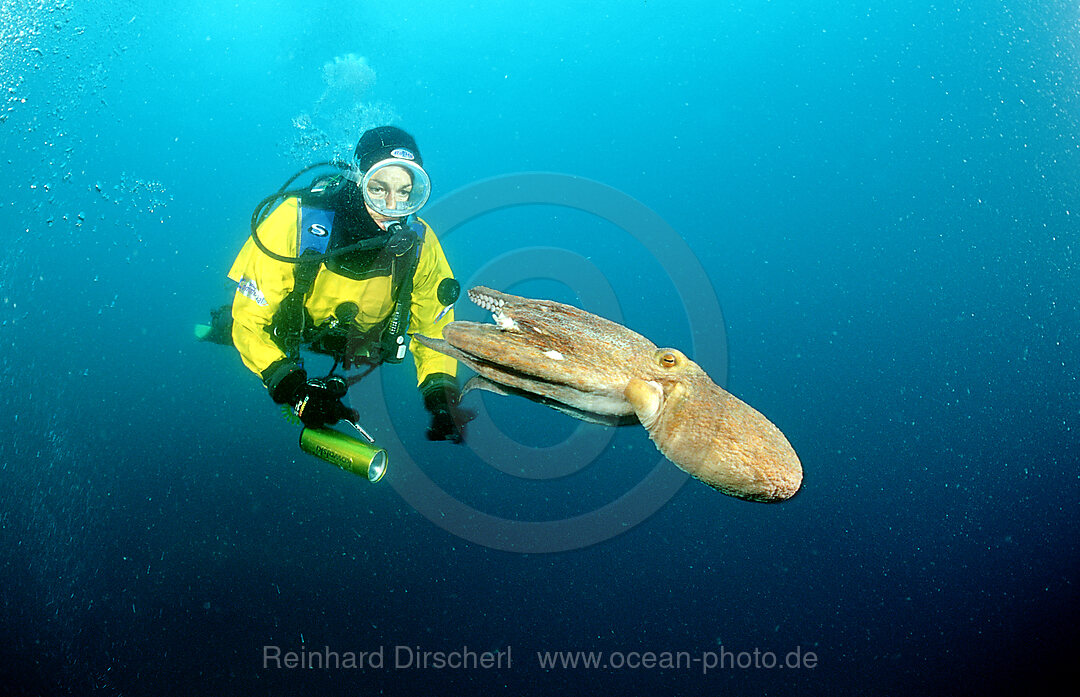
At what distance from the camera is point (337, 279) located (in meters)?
4.25

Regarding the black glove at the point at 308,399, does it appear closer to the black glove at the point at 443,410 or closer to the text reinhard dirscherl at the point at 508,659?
the black glove at the point at 443,410

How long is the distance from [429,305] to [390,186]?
1.20 meters

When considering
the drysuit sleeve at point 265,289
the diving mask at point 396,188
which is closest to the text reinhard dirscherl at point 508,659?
the drysuit sleeve at point 265,289

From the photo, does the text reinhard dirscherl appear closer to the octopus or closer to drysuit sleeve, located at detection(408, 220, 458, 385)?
drysuit sleeve, located at detection(408, 220, 458, 385)

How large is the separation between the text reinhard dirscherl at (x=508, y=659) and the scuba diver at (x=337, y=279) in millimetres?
10868

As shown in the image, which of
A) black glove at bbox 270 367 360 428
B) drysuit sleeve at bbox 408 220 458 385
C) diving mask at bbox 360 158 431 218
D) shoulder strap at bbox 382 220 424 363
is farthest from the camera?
drysuit sleeve at bbox 408 220 458 385

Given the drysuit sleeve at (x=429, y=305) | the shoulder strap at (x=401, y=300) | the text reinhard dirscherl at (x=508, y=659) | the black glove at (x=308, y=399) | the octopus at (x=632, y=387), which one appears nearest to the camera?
the octopus at (x=632, y=387)

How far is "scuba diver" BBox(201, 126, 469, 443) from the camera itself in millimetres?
3855

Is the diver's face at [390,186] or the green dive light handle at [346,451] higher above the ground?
the diver's face at [390,186]

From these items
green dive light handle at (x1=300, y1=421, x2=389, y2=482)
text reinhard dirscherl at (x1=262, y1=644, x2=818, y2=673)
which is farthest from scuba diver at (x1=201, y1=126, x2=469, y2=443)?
text reinhard dirscherl at (x1=262, y1=644, x2=818, y2=673)

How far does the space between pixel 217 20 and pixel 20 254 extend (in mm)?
15380

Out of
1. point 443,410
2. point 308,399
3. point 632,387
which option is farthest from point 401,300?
point 632,387

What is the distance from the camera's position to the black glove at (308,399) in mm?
3805

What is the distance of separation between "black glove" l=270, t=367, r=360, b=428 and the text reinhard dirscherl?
36.2 feet
